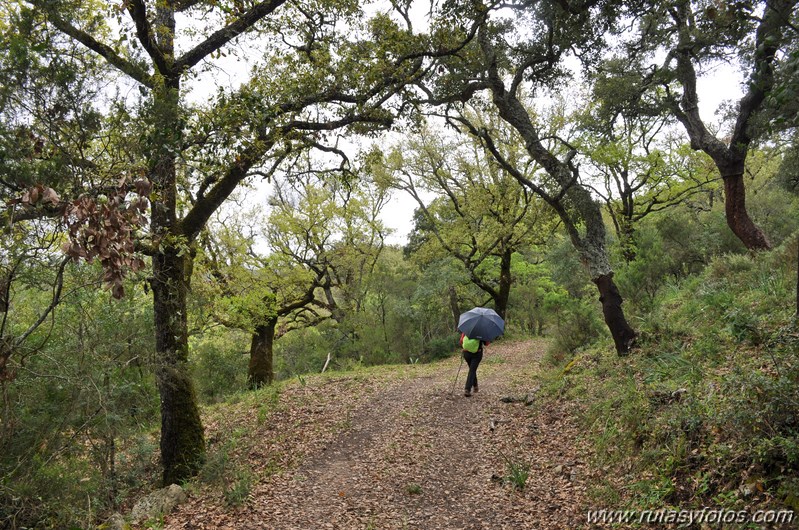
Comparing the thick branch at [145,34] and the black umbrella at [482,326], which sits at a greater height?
the thick branch at [145,34]

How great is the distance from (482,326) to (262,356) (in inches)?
311

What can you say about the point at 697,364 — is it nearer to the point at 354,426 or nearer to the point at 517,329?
the point at 354,426

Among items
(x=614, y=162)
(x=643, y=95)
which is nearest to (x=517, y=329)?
(x=614, y=162)

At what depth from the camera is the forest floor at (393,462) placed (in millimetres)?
5125

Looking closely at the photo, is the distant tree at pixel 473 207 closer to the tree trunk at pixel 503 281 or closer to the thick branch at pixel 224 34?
the tree trunk at pixel 503 281

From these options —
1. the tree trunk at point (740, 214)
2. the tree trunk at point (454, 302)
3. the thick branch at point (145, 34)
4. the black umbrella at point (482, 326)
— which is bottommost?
the black umbrella at point (482, 326)

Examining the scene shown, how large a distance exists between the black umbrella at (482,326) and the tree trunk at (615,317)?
1980 millimetres

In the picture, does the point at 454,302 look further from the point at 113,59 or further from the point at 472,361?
the point at 113,59

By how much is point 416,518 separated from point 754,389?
3.65 meters

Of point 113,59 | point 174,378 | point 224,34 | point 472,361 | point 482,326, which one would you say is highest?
point 224,34

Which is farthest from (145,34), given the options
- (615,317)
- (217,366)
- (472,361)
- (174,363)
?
(217,366)

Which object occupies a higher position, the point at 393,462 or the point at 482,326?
the point at 482,326

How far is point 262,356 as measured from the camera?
1405 centimetres

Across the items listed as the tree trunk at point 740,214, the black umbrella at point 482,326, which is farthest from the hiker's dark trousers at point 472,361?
the tree trunk at point 740,214
